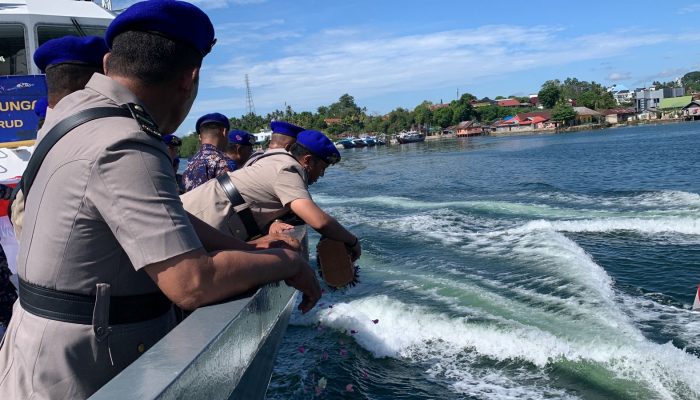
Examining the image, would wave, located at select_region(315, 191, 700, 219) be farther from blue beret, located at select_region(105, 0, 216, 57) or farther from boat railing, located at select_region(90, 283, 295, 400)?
blue beret, located at select_region(105, 0, 216, 57)

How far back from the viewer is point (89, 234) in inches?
55.2

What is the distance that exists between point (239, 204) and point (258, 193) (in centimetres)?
28

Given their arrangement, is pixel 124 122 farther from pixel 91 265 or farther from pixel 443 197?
pixel 443 197

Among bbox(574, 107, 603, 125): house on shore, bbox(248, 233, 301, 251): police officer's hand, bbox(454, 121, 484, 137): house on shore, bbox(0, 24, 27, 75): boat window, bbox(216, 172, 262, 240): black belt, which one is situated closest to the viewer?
bbox(248, 233, 301, 251): police officer's hand

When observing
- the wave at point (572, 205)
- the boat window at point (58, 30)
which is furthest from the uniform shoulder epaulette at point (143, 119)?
the wave at point (572, 205)

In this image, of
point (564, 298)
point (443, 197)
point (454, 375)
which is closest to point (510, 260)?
Result: point (564, 298)

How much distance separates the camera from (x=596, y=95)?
143500 millimetres

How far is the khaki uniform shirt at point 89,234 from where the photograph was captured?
135 centimetres

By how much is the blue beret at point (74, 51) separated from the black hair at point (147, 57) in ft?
4.18

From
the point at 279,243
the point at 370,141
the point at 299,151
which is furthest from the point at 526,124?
the point at 279,243

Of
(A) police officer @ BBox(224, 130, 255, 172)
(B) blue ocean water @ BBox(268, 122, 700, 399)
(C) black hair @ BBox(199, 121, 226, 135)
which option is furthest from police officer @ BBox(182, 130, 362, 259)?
(A) police officer @ BBox(224, 130, 255, 172)

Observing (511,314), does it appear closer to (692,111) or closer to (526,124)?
(526,124)

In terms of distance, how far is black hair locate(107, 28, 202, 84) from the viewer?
5.09 feet

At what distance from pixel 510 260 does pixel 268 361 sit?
8.10 m
